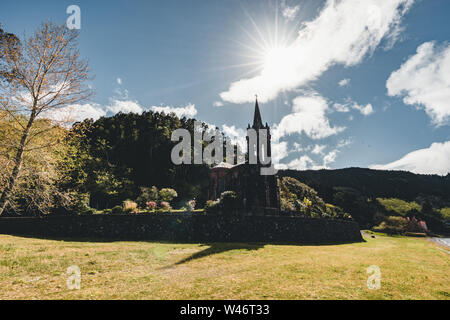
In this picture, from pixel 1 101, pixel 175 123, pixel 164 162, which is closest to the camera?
pixel 1 101

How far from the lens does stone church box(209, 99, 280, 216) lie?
1217 inches

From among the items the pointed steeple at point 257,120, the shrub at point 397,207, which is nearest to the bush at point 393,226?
the shrub at point 397,207

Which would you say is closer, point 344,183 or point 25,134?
point 25,134

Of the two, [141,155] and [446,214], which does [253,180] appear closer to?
[141,155]

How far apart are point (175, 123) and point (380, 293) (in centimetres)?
5230

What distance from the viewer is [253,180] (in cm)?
3191

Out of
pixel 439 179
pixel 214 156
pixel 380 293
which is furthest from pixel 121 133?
pixel 439 179

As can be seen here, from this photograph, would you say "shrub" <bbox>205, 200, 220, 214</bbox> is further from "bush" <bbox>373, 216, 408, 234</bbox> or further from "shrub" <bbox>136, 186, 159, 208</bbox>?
"bush" <bbox>373, 216, 408, 234</bbox>

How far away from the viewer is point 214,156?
191 feet

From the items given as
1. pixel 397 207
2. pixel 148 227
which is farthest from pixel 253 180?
pixel 397 207

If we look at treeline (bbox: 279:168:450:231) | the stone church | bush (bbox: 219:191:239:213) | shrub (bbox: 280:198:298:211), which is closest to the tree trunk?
bush (bbox: 219:191:239:213)

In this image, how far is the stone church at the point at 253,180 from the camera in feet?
101
